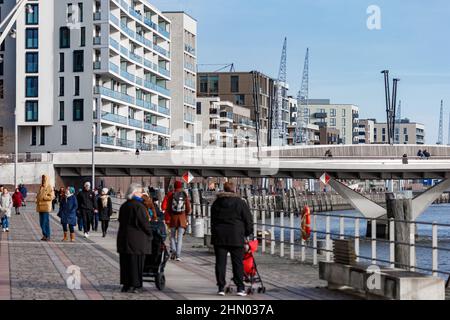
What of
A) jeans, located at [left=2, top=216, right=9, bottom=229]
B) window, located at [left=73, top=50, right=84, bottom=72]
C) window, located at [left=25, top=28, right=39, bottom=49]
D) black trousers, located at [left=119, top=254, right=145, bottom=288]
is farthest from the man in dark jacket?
window, located at [left=73, top=50, right=84, bottom=72]

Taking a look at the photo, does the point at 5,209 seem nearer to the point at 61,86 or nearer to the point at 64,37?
the point at 61,86

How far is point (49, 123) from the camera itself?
103 meters

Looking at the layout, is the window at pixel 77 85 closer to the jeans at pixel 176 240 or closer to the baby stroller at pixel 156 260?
the jeans at pixel 176 240

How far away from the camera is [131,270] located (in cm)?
1505

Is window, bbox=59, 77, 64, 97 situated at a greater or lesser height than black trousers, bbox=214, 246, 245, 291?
greater

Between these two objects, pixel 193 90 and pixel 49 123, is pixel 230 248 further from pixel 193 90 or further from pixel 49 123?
pixel 193 90

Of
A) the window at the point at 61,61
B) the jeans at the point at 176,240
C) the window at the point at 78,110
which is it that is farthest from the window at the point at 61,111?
the jeans at the point at 176,240

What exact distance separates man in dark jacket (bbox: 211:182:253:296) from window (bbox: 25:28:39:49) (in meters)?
89.9

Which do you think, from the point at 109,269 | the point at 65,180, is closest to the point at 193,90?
the point at 65,180

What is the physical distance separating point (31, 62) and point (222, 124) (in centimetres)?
7298

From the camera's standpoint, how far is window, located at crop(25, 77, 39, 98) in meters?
102

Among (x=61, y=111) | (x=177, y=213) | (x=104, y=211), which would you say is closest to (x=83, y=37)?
(x=61, y=111)

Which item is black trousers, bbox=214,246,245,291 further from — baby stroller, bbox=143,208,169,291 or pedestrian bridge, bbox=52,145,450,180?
pedestrian bridge, bbox=52,145,450,180

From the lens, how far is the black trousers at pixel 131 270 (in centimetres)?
1502
